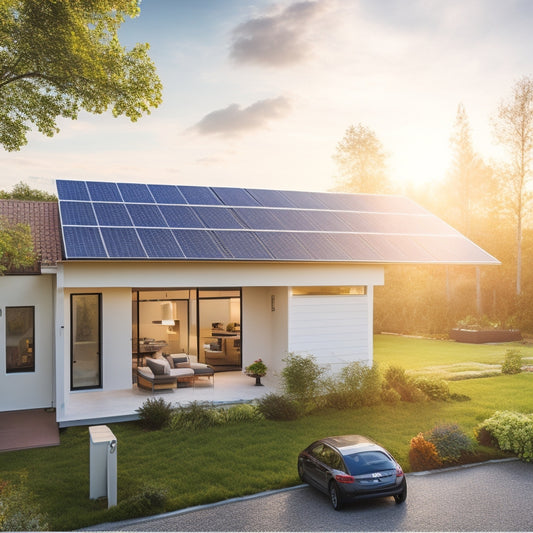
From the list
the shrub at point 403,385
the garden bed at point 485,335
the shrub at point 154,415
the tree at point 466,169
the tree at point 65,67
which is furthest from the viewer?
the tree at point 466,169

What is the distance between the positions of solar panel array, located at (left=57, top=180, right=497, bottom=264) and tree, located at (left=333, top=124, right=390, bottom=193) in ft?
61.7

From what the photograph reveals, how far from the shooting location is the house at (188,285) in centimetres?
1526

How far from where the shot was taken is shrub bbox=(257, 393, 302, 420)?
1462cm

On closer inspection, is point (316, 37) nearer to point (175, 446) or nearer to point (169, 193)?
point (169, 193)

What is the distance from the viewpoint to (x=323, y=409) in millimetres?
15641

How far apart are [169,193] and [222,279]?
16.8 ft

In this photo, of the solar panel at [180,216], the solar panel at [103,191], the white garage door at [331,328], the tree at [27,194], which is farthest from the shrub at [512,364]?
the tree at [27,194]

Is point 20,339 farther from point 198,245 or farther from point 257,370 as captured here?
point 257,370

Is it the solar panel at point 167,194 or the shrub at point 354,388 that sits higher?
the solar panel at point 167,194

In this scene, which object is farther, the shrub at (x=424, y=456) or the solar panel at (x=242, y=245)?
the solar panel at (x=242, y=245)

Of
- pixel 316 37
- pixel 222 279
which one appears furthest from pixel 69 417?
pixel 316 37

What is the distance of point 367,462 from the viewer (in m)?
9.69

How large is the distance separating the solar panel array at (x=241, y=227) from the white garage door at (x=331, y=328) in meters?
1.54

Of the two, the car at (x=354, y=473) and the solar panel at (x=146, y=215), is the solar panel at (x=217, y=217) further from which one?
the car at (x=354, y=473)
